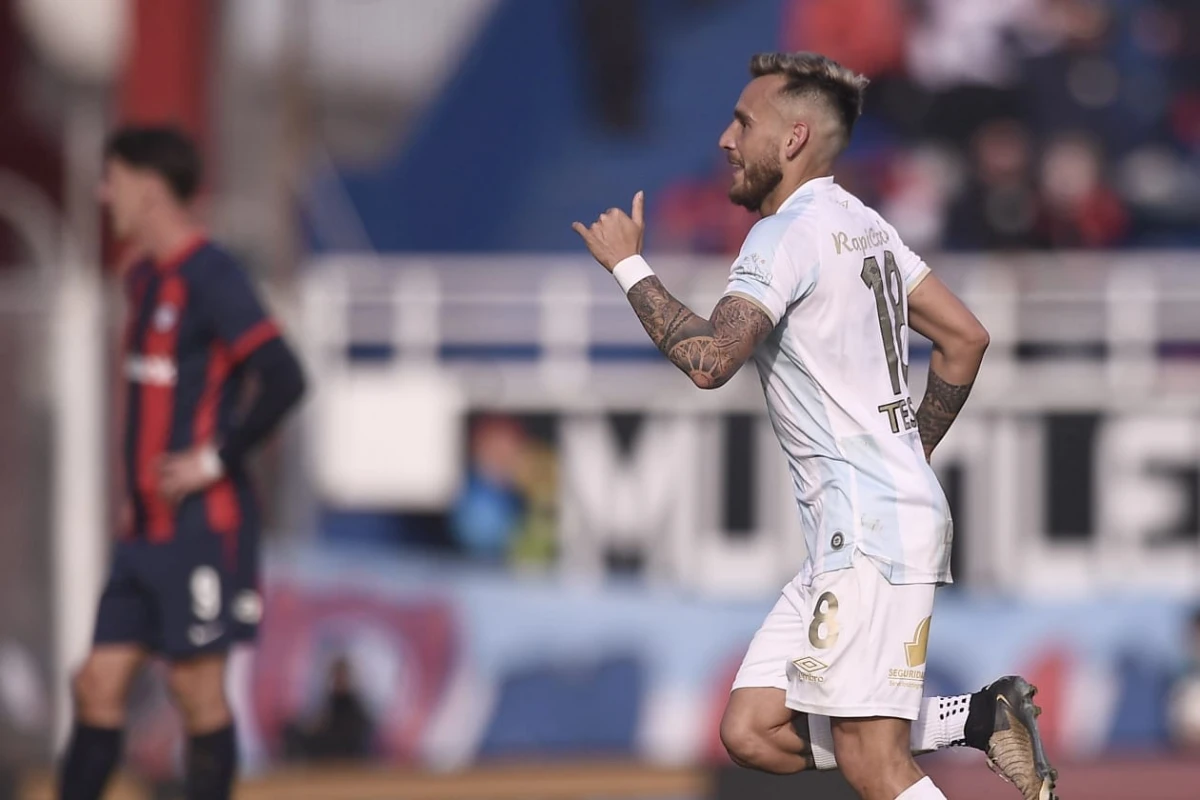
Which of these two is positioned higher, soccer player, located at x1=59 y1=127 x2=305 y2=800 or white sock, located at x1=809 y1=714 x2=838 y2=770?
soccer player, located at x1=59 y1=127 x2=305 y2=800

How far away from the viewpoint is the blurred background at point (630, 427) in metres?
11.4

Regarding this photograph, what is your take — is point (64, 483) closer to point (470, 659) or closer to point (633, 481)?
point (470, 659)

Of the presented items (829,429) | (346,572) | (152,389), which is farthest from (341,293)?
(829,429)

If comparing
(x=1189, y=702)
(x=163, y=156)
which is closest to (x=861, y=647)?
(x=163, y=156)

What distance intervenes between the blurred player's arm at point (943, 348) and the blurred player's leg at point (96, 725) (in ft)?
7.98

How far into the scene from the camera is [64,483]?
11062 millimetres

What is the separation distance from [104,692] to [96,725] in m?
0.10

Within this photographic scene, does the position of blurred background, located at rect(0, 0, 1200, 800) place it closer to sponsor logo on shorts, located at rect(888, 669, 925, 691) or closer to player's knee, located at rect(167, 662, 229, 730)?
player's knee, located at rect(167, 662, 229, 730)

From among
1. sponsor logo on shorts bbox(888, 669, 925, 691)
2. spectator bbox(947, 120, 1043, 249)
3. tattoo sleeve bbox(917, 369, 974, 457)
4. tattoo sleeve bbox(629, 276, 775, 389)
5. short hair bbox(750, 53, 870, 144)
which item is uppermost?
spectator bbox(947, 120, 1043, 249)

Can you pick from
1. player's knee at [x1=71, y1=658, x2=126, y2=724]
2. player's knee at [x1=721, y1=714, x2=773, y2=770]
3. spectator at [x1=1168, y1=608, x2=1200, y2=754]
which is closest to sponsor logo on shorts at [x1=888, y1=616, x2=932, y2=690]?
player's knee at [x1=721, y1=714, x2=773, y2=770]

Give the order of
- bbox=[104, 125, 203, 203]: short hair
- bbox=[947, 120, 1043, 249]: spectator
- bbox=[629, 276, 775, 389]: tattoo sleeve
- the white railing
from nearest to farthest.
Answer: bbox=[629, 276, 775, 389]: tattoo sleeve < bbox=[104, 125, 203, 203]: short hair < the white railing < bbox=[947, 120, 1043, 249]: spectator

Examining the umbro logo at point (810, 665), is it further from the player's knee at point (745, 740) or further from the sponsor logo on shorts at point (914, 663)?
the player's knee at point (745, 740)

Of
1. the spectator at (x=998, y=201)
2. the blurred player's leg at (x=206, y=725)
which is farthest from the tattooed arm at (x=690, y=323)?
the spectator at (x=998, y=201)

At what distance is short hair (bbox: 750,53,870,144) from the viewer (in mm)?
4559
